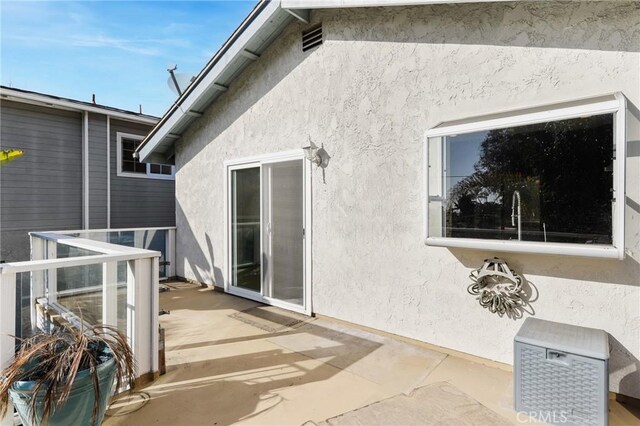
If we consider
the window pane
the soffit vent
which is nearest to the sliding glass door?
the soffit vent

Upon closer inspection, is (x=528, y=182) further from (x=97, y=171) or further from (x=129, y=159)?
(x=129, y=159)

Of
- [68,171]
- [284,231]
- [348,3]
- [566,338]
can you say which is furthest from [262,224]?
[68,171]

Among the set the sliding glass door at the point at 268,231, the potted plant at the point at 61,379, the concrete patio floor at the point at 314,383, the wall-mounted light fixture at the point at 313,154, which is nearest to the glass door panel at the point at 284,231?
the sliding glass door at the point at 268,231

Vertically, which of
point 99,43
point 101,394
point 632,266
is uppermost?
point 99,43

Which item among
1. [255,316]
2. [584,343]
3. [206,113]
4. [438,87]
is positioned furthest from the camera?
[206,113]

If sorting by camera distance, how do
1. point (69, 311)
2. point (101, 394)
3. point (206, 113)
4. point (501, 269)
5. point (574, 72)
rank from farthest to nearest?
point (206, 113) < point (69, 311) < point (501, 269) < point (574, 72) < point (101, 394)

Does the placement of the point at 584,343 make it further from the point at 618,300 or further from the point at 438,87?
the point at 438,87

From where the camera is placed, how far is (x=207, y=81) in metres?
6.91

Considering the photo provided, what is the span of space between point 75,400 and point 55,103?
9.74m

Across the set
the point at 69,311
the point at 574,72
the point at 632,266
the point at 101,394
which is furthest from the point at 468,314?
the point at 69,311

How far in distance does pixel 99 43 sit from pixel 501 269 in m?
10.6

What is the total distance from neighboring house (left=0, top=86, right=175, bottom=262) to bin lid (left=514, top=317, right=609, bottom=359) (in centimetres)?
1124

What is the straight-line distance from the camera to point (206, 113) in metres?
7.91

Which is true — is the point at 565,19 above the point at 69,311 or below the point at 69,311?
above
